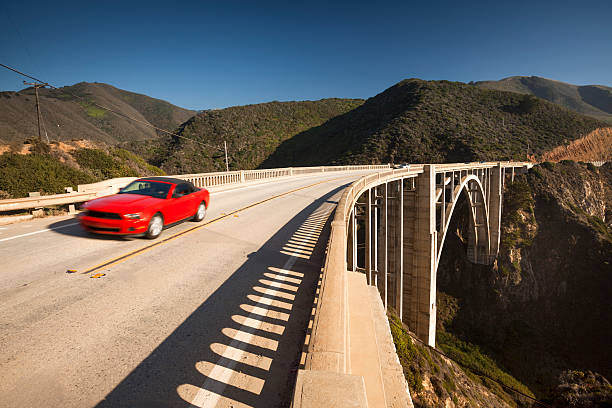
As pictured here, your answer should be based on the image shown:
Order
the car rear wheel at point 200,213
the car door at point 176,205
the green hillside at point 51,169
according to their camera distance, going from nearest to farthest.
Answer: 1. the car door at point 176,205
2. the car rear wheel at point 200,213
3. the green hillside at point 51,169

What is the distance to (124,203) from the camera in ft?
20.2

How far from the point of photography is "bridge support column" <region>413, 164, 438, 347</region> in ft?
51.8

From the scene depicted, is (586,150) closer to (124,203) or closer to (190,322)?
(190,322)

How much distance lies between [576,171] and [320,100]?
89.7 meters

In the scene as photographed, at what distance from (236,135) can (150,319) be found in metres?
81.2

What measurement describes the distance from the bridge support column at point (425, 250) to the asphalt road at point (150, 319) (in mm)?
11436

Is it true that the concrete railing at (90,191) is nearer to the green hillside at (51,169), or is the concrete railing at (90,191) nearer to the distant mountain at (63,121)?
the green hillside at (51,169)

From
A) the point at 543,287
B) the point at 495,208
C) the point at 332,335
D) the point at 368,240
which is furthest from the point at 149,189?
the point at 543,287

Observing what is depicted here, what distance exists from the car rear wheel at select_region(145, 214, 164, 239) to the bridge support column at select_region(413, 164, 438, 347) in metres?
13.9

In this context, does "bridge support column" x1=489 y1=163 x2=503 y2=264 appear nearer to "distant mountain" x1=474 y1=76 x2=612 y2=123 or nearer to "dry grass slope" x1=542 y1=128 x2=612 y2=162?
"dry grass slope" x1=542 y1=128 x2=612 y2=162

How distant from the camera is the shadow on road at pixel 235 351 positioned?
2.28 metres

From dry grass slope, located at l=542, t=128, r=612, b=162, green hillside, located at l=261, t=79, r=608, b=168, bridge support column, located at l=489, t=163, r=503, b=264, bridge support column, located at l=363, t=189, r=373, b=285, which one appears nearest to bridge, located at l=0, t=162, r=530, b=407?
bridge support column, located at l=363, t=189, r=373, b=285

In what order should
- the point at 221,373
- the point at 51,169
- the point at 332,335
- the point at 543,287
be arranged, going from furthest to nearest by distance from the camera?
the point at 543,287
the point at 51,169
the point at 221,373
the point at 332,335

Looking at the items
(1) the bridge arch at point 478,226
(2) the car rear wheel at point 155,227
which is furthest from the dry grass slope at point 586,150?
(2) the car rear wheel at point 155,227
